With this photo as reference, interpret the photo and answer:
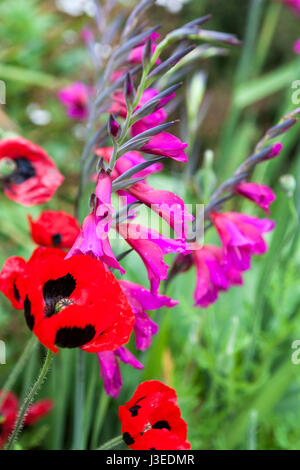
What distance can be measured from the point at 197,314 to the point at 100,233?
1.59 ft

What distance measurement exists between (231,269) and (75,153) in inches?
45.3

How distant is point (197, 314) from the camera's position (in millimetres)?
777

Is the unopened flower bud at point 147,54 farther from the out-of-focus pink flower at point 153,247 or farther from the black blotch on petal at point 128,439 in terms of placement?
the black blotch on petal at point 128,439

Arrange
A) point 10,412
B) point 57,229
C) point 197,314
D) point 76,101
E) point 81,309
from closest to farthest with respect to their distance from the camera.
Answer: point 81,309 → point 57,229 → point 10,412 → point 197,314 → point 76,101

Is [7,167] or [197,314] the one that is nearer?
[7,167]

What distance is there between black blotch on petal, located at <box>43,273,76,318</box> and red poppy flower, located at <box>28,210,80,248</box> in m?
0.08

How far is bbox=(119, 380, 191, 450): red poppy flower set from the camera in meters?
0.32

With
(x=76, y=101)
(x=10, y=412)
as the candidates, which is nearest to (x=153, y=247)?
(x=10, y=412)

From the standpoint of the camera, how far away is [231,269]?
457mm

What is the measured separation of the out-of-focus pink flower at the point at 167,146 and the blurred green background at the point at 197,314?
0.58ft

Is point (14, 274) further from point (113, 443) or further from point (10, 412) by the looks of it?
point (10, 412)

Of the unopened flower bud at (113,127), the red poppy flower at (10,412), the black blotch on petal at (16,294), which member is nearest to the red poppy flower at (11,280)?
the black blotch on petal at (16,294)

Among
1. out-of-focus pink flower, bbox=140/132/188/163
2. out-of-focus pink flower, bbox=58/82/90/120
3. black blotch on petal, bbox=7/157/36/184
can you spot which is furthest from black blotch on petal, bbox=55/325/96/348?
out-of-focus pink flower, bbox=58/82/90/120
